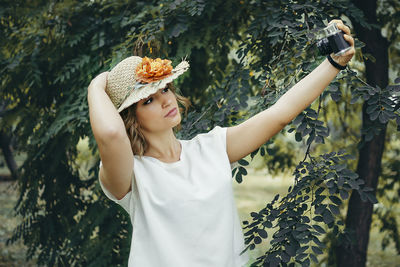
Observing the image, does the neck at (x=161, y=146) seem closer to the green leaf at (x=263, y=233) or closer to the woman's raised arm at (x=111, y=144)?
the woman's raised arm at (x=111, y=144)

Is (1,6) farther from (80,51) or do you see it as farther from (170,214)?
(170,214)

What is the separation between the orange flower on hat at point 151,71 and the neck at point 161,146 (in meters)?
0.21

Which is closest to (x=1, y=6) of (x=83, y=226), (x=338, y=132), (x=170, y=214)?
(x=83, y=226)

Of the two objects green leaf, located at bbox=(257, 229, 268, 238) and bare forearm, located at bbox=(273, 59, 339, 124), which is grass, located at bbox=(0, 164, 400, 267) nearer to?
green leaf, located at bbox=(257, 229, 268, 238)

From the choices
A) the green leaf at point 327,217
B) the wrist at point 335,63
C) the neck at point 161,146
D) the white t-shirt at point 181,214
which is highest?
the wrist at point 335,63

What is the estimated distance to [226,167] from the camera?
1.80 metres

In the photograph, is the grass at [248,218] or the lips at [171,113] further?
the grass at [248,218]

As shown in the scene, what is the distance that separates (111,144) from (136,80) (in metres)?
0.30

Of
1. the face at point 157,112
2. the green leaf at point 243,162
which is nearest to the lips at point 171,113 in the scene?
the face at point 157,112

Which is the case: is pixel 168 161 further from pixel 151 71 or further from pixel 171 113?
pixel 151 71

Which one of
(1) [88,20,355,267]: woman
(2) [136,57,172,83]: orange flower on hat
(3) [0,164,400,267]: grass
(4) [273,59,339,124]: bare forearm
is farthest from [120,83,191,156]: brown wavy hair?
(3) [0,164,400,267]: grass

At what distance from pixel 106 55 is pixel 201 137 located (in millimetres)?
1642

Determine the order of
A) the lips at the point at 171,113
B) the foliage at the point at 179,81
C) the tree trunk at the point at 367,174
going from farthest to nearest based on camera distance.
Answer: the tree trunk at the point at 367,174 < the foliage at the point at 179,81 < the lips at the point at 171,113

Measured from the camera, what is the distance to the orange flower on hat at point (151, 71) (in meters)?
1.78
